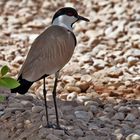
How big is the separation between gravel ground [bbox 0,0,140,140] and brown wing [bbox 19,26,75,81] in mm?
454

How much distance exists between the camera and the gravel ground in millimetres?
4305

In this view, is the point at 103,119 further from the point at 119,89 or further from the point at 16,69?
the point at 16,69

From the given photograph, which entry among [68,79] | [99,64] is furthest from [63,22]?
[99,64]

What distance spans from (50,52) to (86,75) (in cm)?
153

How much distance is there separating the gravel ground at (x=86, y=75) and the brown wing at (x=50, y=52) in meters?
0.45

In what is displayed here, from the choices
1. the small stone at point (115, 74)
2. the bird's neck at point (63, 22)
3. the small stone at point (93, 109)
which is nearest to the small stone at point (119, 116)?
the small stone at point (93, 109)

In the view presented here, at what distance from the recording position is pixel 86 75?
5.56m

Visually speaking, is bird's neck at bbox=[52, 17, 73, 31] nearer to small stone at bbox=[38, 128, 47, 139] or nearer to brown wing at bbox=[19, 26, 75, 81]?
brown wing at bbox=[19, 26, 75, 81]

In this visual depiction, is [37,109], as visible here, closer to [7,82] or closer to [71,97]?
[71,97]

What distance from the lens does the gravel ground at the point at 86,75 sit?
4.30 meters

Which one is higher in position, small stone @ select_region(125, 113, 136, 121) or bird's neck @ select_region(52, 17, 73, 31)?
bird's neck @ select_region(52, 17, 73, 31)

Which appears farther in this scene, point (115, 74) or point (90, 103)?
point (115, 74)

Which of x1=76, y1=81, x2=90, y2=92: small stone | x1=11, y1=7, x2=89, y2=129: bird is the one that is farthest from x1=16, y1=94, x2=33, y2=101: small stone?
x1=11, y1=7, x2=89, y2=129: bird

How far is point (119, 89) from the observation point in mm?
5230
